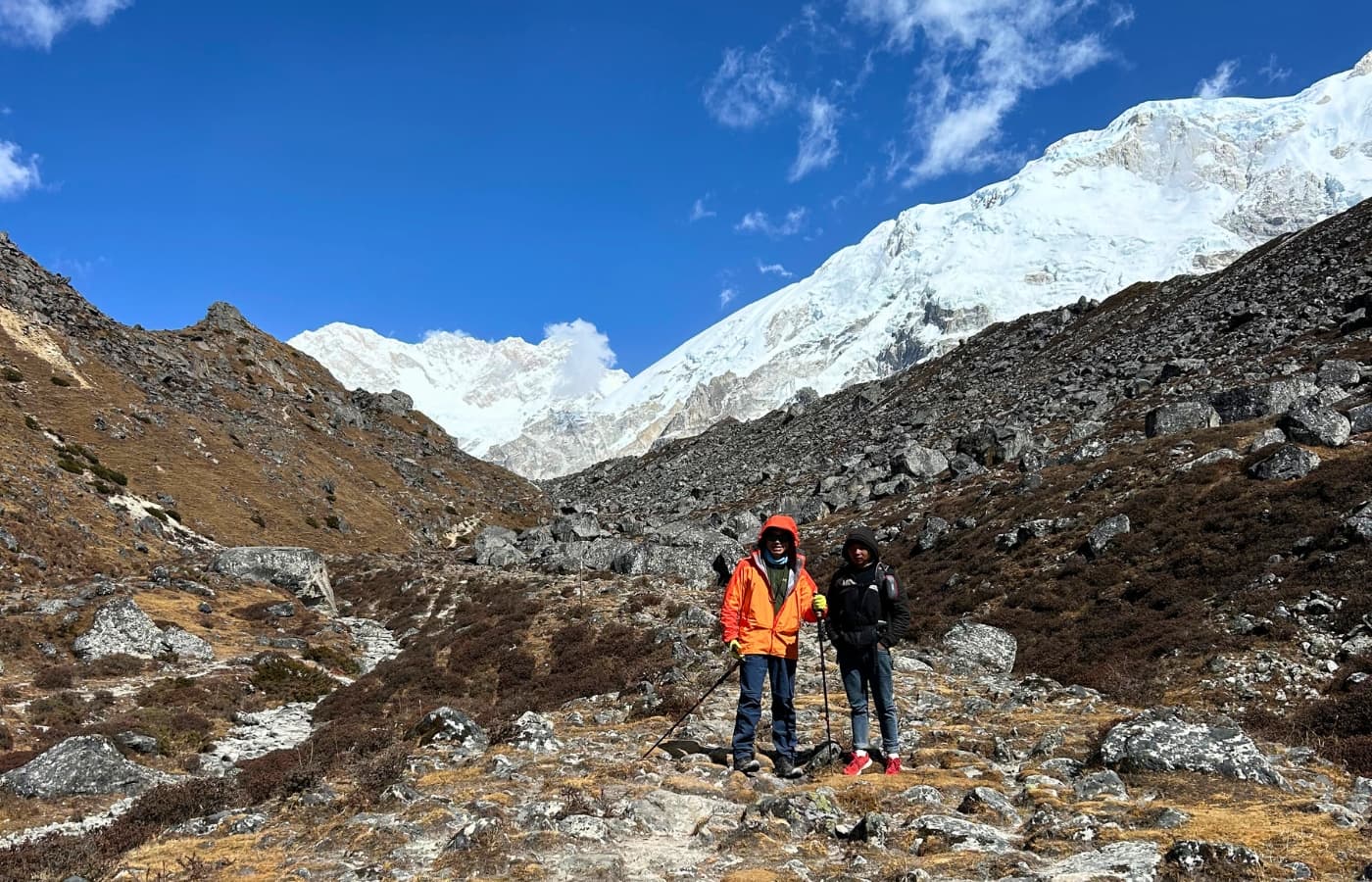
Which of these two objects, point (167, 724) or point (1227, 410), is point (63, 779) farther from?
point (1227, 410)

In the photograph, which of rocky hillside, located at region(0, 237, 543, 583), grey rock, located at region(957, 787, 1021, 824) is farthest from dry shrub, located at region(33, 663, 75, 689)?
grey rock, located at region(957, 787, 1021, 824)

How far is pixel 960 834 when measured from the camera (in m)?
6.96

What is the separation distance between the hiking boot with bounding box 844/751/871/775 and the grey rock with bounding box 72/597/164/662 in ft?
77.5

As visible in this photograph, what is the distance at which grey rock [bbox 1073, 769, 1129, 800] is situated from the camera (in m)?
7.93

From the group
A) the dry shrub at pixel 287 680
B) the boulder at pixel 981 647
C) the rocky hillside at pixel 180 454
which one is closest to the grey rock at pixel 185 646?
the dry shrub at pixel 287 680

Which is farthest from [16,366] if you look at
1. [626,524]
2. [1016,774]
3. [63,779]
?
[1016,774]

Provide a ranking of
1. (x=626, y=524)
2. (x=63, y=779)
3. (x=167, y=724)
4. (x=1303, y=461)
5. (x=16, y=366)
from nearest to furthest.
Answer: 1. (x=63, y=779)
2. (x=167, y=724)
3. (x=1303, y=461)
4. (x=16, y=366)
5. (x=626, y=524)

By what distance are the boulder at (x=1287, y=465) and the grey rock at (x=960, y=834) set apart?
69.4 ft

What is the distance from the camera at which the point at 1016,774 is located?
9.45 metres

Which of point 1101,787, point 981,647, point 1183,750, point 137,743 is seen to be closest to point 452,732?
point 137,743

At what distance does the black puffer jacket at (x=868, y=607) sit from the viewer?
392 inches

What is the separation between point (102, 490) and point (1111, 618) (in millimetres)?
50314

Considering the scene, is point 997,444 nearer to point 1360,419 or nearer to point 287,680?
point 1360,419

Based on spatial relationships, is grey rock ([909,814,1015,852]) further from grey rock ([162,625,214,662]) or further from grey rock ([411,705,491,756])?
grey rock ([162,625,214,662])
